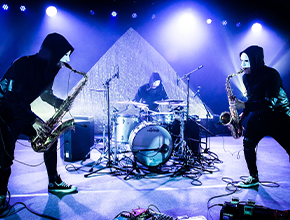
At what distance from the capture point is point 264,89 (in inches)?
125

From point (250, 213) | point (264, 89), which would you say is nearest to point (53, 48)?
point (250, 213)

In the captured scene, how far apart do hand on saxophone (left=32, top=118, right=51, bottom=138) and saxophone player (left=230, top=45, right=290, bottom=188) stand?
283 cm

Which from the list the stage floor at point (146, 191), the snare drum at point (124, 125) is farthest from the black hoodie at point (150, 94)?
the stage floor at point (146, 191)

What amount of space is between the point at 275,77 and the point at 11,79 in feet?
11.8

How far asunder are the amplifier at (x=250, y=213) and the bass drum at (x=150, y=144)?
2541 mm

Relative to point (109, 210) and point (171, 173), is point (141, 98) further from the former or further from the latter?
point (109, 210)

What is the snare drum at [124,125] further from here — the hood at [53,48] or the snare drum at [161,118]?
the hood at [53,48]

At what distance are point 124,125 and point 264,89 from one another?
9.95 ft

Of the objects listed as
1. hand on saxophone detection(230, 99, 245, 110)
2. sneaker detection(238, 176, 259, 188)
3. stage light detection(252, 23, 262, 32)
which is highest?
stage light detection(252, 23, 262, 32)

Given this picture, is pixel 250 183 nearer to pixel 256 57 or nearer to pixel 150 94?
pixel 256 57

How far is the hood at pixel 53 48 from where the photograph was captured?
268 cm

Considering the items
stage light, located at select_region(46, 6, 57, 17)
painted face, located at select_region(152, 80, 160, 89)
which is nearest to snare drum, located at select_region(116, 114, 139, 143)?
painted face, located at select_region(152, 80, 160, 89)

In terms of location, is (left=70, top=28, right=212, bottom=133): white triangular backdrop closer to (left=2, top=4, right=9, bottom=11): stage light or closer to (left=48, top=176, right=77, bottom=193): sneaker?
(left=2, top=4, right=9, bottom=11): stage light

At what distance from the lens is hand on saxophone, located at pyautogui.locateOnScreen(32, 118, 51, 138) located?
2.59m
